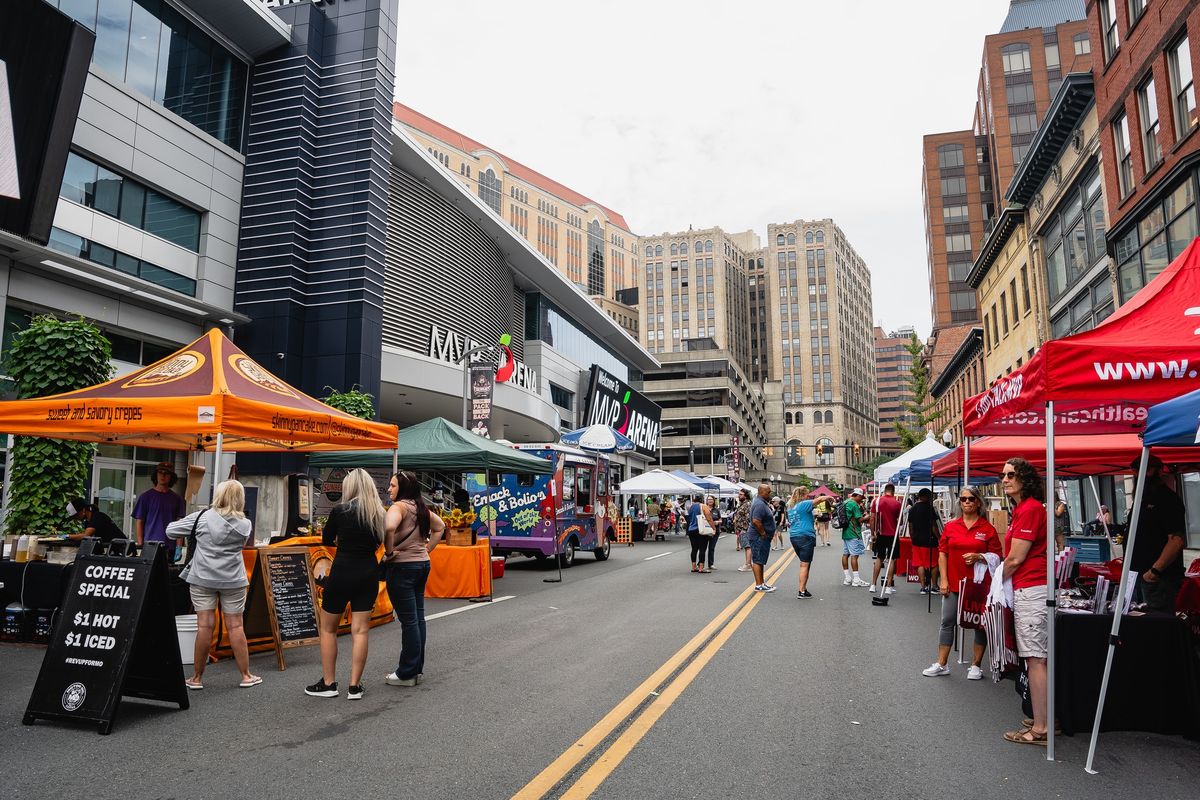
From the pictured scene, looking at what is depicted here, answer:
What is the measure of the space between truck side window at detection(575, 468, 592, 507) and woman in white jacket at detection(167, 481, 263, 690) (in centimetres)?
1319

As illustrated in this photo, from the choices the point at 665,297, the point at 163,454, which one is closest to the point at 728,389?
the point at 665,297

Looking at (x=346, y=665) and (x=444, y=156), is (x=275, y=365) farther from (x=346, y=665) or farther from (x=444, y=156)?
(x=444, y=156)

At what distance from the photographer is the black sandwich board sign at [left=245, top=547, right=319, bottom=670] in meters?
7.95

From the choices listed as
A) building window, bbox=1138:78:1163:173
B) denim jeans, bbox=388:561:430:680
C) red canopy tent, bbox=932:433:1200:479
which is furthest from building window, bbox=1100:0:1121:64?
denim jeans, bbox=388:561:430:680

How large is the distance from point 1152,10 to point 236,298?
81.5 ft

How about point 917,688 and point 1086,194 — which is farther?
point 1086,194

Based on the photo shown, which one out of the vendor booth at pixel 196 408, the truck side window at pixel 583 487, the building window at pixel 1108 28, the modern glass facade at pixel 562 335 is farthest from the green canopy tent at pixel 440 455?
the modern glass facade at pixel 562 335

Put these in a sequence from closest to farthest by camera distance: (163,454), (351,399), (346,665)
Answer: (346,665), (163,454), (351,399)

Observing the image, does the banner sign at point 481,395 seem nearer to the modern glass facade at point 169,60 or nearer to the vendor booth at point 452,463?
the vendor booth at point 452,463

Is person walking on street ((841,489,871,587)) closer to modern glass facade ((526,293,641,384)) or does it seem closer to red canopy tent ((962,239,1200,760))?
red canopy tent ((962,239,1200,760))

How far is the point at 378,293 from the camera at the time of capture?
23.7 meters

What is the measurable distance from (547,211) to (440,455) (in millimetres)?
118553

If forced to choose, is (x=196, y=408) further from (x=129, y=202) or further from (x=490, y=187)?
(x=490, y=187)

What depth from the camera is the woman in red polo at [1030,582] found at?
520 cm
